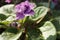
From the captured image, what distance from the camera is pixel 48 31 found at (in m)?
1.91

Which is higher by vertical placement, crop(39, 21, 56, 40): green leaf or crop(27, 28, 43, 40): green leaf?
crop(39, 21, 56, 40): green leaf

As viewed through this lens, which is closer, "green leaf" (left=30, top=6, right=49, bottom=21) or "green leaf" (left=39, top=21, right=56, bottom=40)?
"green leaf" (left=39, top=21, right=56, bottom=40)

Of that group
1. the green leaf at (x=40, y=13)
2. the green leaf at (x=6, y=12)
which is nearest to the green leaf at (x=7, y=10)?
the green leaf at (x=6, y=12)

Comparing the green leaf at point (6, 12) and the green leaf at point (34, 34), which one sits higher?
the green leaf at point (6, 12)

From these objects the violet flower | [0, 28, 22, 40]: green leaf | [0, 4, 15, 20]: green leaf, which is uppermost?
the violet flower

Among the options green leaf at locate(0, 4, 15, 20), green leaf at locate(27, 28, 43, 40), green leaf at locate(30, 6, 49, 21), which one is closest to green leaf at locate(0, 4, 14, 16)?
green leaf at locate(0, 4, 15, 20)

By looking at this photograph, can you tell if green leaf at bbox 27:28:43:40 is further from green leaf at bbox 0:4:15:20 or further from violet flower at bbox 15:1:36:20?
green leaf at bbox 0:4:15:20

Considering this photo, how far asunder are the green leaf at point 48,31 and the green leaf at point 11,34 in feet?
0.70

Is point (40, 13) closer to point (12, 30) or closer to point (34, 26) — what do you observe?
point (34, 26)

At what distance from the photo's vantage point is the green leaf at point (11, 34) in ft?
5.96

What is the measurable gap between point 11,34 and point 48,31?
0.33 meters

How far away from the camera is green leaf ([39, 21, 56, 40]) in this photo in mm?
1834

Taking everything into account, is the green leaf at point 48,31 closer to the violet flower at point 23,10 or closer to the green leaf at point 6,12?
the violet flower at point 23,10

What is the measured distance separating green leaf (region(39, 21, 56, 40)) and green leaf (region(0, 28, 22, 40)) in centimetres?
21
